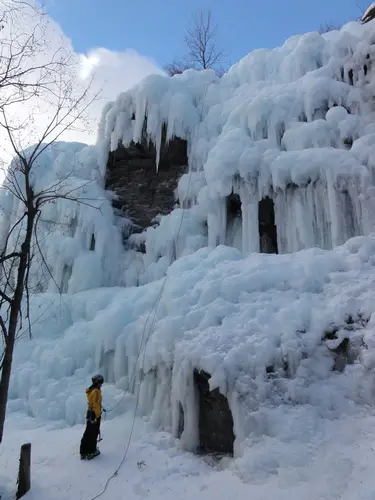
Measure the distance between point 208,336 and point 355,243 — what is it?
284cm

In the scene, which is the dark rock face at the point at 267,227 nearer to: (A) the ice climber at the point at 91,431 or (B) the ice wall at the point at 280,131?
(B) the ice wall at the point at 280,131

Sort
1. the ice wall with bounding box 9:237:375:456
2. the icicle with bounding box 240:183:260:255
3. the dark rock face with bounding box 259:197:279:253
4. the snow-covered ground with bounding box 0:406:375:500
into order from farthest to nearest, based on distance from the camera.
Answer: the dark rock face with bounding box 259:197:279:253 < the icicle with bounding box 240:183:260:255 < the ice wall with bounding box 9:237:375:456 < the snow-covered ground with bounding box 0:406:375:500

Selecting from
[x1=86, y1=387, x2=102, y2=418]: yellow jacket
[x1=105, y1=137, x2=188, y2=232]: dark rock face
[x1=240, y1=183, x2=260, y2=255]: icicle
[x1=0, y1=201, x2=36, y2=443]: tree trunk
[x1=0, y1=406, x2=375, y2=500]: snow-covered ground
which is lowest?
[x1=0, y1=406, x2=375, y2=500]: snow-covered ground

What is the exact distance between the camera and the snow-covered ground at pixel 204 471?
3455 mm

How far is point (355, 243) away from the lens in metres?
6.05

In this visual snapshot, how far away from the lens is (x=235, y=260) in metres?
6.87

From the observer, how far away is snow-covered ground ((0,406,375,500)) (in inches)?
136

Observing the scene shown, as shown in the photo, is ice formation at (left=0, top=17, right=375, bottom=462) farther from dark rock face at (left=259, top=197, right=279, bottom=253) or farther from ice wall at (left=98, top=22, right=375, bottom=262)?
dark rock face at (left=259, top=197, right=279, bottom=253)

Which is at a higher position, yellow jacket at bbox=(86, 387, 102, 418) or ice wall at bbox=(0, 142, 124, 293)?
ice wall at bbox=(0, 142, 124, 293)

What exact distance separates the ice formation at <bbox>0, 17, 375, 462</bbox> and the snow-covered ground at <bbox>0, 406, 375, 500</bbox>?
0.29 meters

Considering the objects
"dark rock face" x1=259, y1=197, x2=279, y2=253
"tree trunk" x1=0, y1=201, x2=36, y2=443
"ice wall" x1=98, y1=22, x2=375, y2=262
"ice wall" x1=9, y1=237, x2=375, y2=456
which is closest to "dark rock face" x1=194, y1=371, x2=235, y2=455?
"ice wall" x1=9, y1=237, x2=375, y2=456

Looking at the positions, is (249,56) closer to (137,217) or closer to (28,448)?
(137,217)

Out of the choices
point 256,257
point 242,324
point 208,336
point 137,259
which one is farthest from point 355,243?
point 137,259

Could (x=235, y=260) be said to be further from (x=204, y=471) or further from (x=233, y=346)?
(x=204, y=471)
